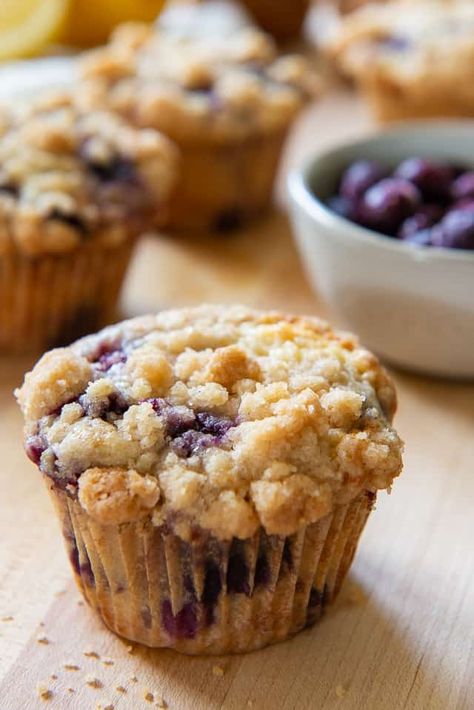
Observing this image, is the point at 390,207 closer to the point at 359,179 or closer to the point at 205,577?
the point at 359,179

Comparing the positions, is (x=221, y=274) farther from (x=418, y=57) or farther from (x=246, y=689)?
(x=246, y=689)

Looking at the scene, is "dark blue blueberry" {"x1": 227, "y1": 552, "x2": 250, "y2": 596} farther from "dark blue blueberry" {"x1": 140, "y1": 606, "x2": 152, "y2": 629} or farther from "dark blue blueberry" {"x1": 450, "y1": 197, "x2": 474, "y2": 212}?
"dark blue blueberry" {"x1": 450, "y1": 197, "x2": 474, "y2": 212}

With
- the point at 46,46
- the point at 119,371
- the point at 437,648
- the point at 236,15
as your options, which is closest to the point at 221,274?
the point at 119,371

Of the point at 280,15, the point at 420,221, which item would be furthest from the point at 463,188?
the point at 280,15

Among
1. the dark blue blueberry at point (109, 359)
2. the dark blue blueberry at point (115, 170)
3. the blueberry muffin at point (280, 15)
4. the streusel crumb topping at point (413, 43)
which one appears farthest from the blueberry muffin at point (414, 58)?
the dark blue blueberry at point (109, 359)

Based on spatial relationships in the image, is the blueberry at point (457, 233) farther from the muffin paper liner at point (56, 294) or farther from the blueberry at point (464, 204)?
the muffin paper liner at point (56, 294)

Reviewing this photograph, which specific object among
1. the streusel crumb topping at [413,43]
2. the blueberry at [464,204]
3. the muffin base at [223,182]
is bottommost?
the muffin base at [223,182]
